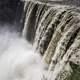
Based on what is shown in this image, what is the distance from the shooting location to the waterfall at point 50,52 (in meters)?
17.5

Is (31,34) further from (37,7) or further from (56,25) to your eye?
(56,25)

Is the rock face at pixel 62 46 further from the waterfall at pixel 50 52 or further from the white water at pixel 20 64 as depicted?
the white water at pixel 20 64

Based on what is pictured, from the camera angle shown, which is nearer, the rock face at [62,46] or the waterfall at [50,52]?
the rock face at [62,46]

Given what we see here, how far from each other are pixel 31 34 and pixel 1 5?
2859cm

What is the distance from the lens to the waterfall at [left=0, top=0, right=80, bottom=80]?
17547mm

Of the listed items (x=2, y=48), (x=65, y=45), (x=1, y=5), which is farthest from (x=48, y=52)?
(x=1, y=5)

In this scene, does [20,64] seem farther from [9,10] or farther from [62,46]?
[9,10]

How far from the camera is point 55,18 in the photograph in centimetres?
2653

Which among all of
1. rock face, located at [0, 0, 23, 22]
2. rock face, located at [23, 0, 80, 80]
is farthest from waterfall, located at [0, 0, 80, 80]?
rock face, located at [0, 0, 23, 22]

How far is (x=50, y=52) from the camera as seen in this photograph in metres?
24.3

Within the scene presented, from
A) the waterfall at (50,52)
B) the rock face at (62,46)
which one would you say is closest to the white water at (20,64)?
the waterfall at (50,52)

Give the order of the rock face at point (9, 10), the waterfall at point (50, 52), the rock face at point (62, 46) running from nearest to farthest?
the rock face at point (62, 46), the waterfall at point (50, 52), the rock face at point (9, 10)

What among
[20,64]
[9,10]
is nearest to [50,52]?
[20,64]

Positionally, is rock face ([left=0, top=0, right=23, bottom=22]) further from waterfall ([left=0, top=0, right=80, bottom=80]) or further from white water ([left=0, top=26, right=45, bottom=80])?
white water ([left=0, top=26, right=45, bottom=80])
